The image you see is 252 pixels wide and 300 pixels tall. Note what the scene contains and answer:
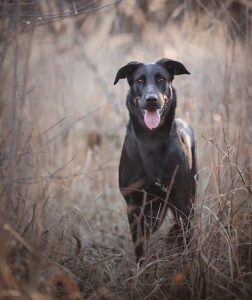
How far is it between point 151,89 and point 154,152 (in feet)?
1.84

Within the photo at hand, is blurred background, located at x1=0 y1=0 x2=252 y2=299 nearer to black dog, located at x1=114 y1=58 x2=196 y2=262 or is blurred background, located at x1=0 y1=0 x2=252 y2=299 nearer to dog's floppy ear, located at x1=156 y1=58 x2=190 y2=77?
black dog, located at x1=114 y1=58 x2=196 y2=262

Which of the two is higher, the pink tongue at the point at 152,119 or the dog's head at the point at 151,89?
the dog's head at the point at 151,89

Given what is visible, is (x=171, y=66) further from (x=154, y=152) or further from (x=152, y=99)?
(x=154, y=152)

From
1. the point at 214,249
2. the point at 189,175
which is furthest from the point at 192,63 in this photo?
the point at 214,249

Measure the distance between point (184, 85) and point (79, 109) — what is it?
1500mm

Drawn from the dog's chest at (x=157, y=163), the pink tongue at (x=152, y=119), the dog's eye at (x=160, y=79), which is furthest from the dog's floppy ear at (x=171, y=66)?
the dog's chest at (x=157, y=163)

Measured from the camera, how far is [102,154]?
6.55m

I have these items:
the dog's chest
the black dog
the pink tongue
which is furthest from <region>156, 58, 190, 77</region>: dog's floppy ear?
the dog's chest

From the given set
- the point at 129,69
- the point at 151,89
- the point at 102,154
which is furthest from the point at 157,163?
the point at 102,154

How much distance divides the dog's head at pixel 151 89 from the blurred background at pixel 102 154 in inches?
16.9

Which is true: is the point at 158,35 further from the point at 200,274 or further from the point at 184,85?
the point at 200,274

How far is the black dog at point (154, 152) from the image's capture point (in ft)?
14.2

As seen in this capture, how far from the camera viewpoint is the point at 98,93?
723 cm

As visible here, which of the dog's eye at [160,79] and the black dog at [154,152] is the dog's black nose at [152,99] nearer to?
the black dog at [154,152]
